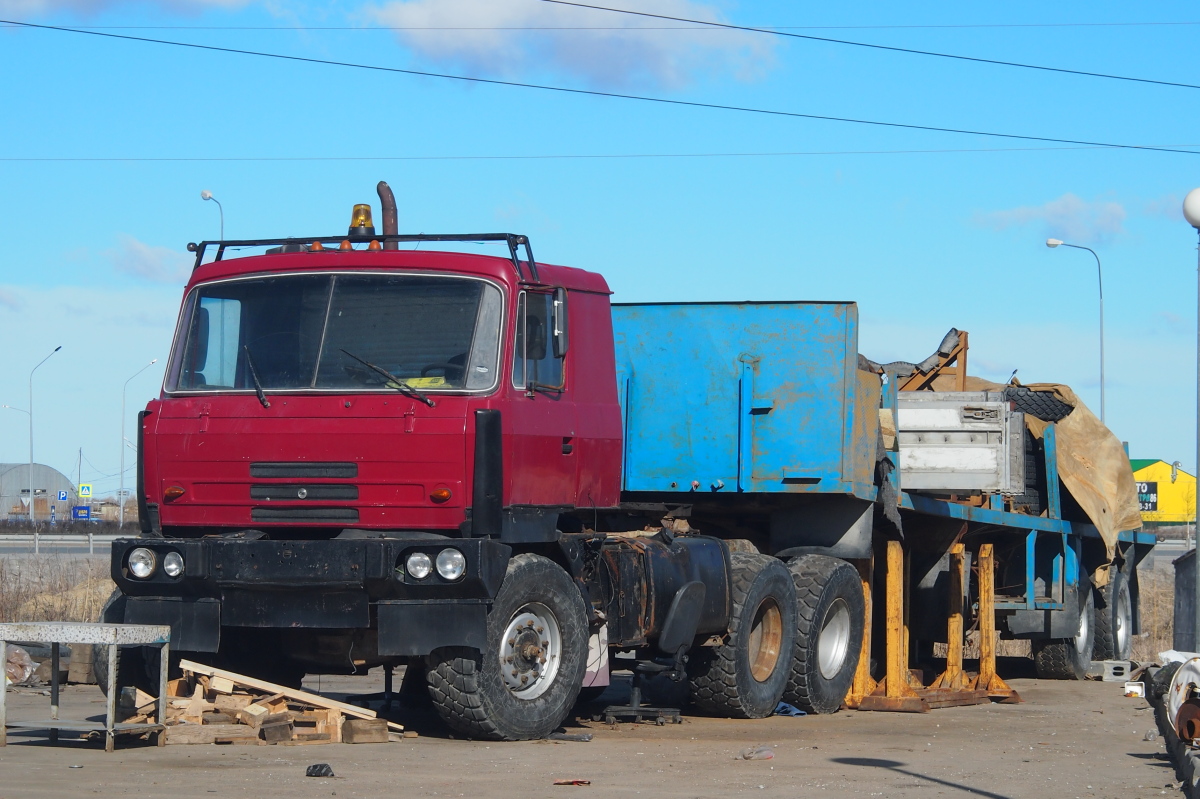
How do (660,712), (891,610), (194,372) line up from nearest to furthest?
(194,372) → (660,712) → (891,610)

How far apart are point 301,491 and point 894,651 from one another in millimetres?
5579

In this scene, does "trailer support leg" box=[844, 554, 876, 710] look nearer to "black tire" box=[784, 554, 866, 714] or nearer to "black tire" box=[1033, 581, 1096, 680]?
"black tire" box=[784, 554, 866, 714]

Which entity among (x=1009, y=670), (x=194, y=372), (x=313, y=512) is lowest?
(x=1009, y=670)

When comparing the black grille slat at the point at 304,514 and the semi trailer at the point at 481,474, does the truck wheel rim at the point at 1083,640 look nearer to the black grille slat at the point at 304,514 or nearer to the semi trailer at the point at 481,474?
the semi trailer at the point at 481,474

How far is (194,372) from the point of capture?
29.6 feet

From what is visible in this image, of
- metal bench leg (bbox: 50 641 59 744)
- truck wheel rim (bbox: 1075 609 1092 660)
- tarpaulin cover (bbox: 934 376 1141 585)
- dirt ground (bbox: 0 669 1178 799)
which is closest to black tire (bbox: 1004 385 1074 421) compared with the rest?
tarpaulin cover (bbox: 934 376 1141 585)

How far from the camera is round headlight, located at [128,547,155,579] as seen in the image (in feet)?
28.4

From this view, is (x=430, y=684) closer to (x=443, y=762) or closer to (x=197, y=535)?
(x=443, y=762)

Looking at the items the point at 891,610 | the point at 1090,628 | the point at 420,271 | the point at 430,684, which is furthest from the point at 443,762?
the point at 1090,628

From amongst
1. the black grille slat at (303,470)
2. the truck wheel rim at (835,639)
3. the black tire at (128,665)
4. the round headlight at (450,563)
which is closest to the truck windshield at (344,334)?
the black grille slat at (303,470)

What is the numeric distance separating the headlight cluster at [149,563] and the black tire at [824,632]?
4715 mm

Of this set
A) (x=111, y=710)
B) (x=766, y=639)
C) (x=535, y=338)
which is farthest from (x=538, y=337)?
(x=766, y=639)

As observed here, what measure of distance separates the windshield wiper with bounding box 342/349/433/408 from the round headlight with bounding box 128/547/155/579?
1.58 meters

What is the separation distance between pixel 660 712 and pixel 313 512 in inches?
124
